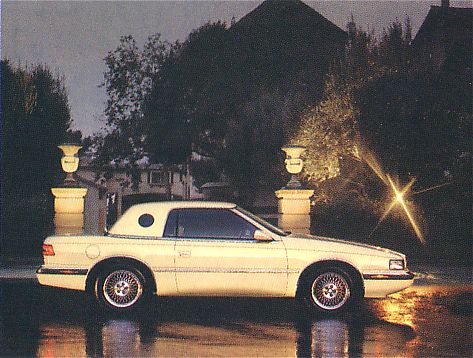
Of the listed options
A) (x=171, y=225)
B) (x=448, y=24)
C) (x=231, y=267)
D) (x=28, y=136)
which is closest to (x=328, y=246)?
(x=231, y=267)

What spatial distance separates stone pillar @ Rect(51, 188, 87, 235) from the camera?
22531mm

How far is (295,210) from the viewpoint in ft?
73.7

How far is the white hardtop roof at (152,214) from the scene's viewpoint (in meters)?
12.3

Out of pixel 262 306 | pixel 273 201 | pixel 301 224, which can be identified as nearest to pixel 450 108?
pixel 301 224

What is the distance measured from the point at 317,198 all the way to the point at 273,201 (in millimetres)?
14432

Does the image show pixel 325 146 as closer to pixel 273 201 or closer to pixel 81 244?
pixel 273 201

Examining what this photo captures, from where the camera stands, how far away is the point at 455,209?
28.1 metres

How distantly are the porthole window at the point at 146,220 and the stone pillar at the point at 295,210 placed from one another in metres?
10.3

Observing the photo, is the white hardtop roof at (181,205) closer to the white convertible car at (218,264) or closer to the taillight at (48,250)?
the white convertible car at (218,264)

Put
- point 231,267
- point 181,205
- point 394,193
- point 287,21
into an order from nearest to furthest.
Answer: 1. point 231,267
2. point 181,205
3. point 394,193
4. point 287,21

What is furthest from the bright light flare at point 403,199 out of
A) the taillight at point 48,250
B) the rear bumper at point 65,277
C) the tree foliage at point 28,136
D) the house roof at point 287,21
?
the house roof at point 287,21

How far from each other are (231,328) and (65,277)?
2761 mm

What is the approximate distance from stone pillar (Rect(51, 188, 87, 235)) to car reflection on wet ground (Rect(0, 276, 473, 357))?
803cm

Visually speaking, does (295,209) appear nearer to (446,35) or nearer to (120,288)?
(120,288)
